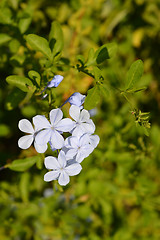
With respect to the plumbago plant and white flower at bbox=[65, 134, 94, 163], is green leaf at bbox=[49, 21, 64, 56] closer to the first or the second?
the plumbago plant

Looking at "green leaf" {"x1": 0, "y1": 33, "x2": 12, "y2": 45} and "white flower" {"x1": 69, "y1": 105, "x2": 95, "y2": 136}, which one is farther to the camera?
"green leaf" {"x1": 0, "y1": 33, "x2": 12, "y2": 45}

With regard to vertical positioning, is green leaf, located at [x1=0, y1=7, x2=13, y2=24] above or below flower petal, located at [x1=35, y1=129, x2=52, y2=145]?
above

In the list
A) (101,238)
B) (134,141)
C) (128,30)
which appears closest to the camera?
(134,141)

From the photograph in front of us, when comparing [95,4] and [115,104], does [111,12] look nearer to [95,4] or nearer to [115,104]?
[95,4]

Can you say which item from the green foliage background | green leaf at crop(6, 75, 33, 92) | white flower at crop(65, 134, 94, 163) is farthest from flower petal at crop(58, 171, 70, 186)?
the green foliage background

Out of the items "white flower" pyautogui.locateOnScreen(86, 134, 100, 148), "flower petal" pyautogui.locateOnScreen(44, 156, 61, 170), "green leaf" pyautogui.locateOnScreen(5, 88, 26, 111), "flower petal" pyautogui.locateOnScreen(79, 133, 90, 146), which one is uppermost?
"flower petal" pyautogui.locateOnScreen(79, 133, 90, 146)

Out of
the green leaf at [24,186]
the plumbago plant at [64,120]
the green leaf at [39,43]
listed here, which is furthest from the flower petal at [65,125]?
the green leaf at [24,186]

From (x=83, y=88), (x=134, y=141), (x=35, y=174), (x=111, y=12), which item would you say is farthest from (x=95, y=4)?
(x=35, y=174)

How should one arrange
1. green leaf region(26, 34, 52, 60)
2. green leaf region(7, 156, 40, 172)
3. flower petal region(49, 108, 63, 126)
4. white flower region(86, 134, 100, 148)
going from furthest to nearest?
green leaf region(7, 156, 40, 172), green leaf region(26, 34, 52, 60), white flower region(86, 134, 100, 148), flower petal region(49, 108, 63, 126)
